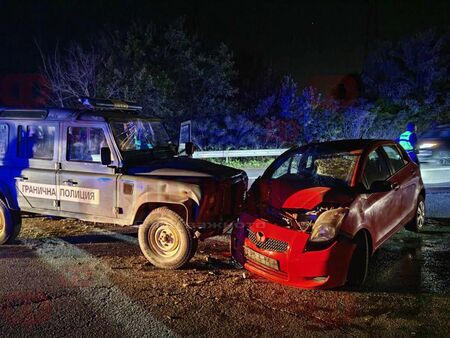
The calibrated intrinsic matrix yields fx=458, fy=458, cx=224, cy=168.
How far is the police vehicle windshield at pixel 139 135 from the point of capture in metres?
5.95

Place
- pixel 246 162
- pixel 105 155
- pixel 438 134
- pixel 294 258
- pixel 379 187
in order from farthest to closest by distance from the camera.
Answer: pixel 246 162, pixel 438 134, pixel 105 155, pixel 379 187, pixel 294 258

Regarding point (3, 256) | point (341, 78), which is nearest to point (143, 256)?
point (3, 256)

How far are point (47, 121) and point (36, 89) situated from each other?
59.8 ft

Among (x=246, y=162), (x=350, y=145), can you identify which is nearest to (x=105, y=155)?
(x=350, y=145)

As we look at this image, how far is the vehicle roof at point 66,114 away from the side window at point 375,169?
320cm

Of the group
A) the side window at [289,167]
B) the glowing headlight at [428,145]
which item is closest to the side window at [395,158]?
the side window at [289,167]

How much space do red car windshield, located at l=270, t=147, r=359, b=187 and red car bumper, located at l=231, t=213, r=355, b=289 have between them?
1004mm

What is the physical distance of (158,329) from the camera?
399cm

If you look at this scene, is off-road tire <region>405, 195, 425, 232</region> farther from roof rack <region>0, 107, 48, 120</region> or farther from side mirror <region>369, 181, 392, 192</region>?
roof rack <region>0, 107, 48, 120</region>

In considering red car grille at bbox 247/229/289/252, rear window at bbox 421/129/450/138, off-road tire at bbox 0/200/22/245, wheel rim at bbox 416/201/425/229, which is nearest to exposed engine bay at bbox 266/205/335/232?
red car grille at bbox 247/229/289/252

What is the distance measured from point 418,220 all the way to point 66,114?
538 cm

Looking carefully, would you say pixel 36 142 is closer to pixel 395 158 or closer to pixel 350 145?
pixel 350 145

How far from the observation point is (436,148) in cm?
1099

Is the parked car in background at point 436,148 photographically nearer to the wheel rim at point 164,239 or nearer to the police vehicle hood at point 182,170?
the police vehicle hood at point 182,170
